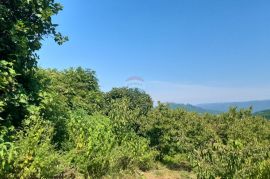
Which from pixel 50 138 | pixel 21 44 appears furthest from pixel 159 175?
pixel 21 44

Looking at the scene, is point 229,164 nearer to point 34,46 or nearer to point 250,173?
point 250,173

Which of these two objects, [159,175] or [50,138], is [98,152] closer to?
[50,138]

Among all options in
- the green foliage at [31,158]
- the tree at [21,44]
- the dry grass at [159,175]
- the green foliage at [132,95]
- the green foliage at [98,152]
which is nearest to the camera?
the green foliage at [31,158]

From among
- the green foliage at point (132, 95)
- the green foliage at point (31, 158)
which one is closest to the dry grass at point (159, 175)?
the green foliage at point (31, 158)

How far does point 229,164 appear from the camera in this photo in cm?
786

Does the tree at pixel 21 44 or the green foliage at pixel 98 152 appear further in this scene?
the green foliage at pixel 98 152

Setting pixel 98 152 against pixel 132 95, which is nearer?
pixel 98 152

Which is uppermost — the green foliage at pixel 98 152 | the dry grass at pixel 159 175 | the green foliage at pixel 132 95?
the green foliage at pixel 132 95

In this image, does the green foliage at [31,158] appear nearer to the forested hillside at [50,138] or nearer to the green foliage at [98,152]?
the forested hillside at [50,138]

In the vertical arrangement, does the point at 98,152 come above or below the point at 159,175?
above

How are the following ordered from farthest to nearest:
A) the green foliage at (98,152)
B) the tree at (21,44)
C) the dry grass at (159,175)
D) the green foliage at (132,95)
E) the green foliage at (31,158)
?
the green foliage at (132,95)
the dry grass at (159,175)
the green foliage at (98,152)
the tree at (21,44)
the green foliage at (31,158)

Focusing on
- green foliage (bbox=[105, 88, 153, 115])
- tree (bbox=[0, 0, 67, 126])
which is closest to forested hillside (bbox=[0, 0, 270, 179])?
tree (bbox=[0, 0, 67, 126])

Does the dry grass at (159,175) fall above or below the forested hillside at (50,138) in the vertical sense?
below

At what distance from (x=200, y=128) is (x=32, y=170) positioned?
10016mm
